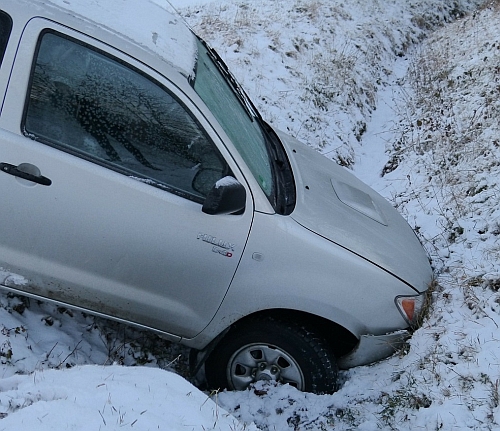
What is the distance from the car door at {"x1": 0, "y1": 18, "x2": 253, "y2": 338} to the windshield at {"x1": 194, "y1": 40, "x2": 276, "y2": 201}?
0.20 meters

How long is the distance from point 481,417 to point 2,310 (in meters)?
2.83

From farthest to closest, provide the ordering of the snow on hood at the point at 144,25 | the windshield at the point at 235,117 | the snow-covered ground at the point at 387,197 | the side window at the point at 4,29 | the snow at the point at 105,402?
the windshield at the point at 235,117 < the snow on hood at the point at 144,25 < the side window at the point at 4,29 < the snow-covered ground at the point at 387,197 < the snow at the point at 105,402

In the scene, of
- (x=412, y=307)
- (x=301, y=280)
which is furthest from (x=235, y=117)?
(x=412, y=307)

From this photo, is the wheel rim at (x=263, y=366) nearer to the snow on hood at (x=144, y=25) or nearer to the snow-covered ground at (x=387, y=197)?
the snow-covered ground at (x=387, y=197)

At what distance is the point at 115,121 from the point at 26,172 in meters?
0.52

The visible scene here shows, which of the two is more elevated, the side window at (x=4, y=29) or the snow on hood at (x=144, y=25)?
the snow on hood at (x=144, y=25)

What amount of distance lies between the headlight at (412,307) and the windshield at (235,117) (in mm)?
1009

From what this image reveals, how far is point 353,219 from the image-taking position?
3.98 metres

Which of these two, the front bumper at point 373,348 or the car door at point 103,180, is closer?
the car door at point 103,180

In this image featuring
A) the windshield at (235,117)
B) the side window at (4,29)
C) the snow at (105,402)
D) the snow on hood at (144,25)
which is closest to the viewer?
the snow at (105,402)

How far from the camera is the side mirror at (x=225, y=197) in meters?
3.31

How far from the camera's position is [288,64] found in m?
9.30

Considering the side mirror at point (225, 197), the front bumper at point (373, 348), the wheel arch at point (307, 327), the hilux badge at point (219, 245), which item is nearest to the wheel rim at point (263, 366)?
the wheel arch at point (307, 327)

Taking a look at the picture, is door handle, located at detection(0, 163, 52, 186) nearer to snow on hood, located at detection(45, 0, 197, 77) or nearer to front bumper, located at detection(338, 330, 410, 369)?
snow on hood, located at detection(45, 0, 197, 77)
